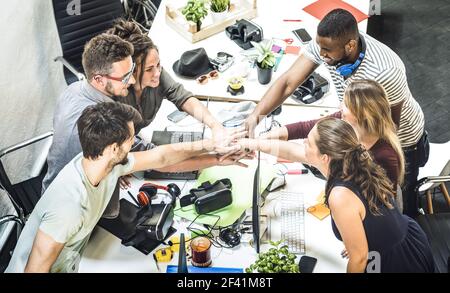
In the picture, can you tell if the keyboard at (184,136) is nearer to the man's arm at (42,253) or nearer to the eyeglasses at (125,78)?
the eyeglasses at (125,78)

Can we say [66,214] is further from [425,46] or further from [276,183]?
[425,46]

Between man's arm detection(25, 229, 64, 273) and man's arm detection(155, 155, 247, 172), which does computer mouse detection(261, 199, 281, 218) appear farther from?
man's arm detection(25, 229, 64, 273)

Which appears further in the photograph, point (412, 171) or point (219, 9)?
point (219, 9)

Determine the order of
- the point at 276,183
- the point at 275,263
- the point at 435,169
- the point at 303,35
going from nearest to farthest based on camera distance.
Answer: the point at 275,263 → the point at 276,183 → the point at 435,169 → the point at 303,35

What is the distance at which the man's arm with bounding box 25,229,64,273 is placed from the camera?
2025 mm

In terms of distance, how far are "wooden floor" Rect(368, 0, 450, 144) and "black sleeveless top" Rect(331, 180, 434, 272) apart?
4.72ft

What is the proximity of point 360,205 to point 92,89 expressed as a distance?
41.8 inches

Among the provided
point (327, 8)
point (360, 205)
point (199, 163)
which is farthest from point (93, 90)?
point (327, 8)

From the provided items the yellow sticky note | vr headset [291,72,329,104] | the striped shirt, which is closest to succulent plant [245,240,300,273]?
the yellow sticky note

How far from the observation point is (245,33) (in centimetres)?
354

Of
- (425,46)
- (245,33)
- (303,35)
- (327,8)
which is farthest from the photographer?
(425,46)

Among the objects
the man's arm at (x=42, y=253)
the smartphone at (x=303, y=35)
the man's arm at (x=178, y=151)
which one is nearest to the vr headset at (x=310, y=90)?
the smartphone at (x=303, y=35)

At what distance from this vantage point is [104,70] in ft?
7.18
